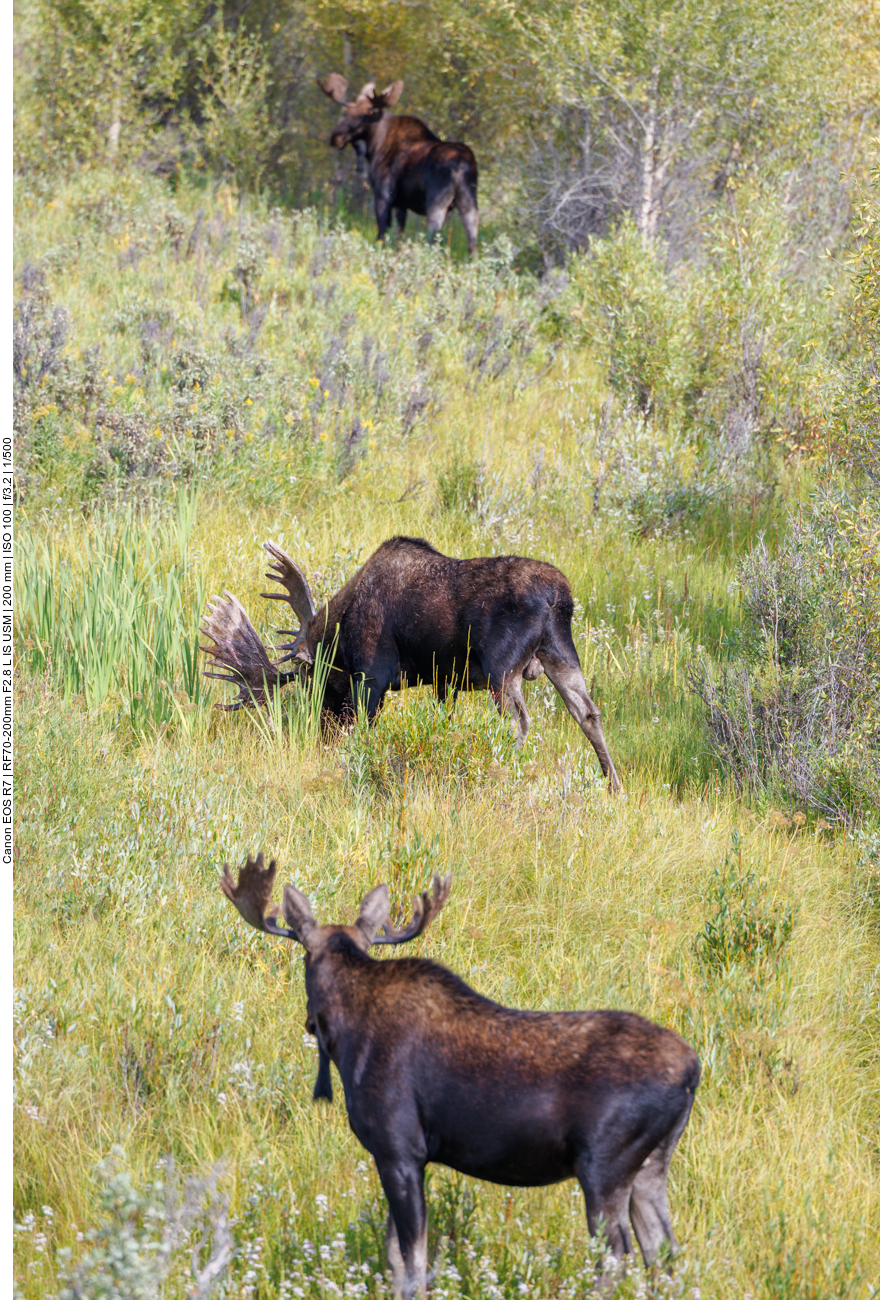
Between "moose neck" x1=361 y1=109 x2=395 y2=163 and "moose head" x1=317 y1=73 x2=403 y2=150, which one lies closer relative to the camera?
"moose head" x1=317 y1=73 x2=403 y2=150

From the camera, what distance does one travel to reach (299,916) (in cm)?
293

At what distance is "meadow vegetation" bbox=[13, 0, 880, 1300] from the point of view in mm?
3137

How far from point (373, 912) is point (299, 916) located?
7.1 inches

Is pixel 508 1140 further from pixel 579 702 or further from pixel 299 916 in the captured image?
pixel 579 702

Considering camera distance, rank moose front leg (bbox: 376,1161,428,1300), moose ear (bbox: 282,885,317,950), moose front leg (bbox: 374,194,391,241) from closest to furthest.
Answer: moose front leg (bbox: 376,1161,428,1300) < moose ear (bbox: 282,885,317,950) < moose front leg (bbox: 374,194,391,241)

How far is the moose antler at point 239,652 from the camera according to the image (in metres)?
6.27

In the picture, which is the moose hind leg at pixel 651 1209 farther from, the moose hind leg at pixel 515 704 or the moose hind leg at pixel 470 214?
the moose hind leg at pixel 470 214

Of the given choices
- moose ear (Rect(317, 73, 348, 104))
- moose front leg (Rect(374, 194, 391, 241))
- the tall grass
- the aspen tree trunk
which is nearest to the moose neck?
moose front leg (Rect(374, 194, 391, 241))

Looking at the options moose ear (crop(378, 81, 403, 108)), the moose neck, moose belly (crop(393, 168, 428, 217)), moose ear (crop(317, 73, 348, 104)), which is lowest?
moose belly (crop(393, 168, 428, 217))

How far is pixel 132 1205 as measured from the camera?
2.30 m

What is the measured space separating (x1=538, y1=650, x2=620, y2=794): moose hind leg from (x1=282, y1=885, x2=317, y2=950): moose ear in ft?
10.1

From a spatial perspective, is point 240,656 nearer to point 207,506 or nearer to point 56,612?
point 56,612

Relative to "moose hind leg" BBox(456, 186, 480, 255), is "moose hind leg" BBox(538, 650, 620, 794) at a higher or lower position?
lower

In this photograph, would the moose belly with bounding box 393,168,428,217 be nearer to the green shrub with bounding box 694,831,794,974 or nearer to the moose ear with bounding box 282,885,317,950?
the green shrub with bounding box 694,831,794,974
